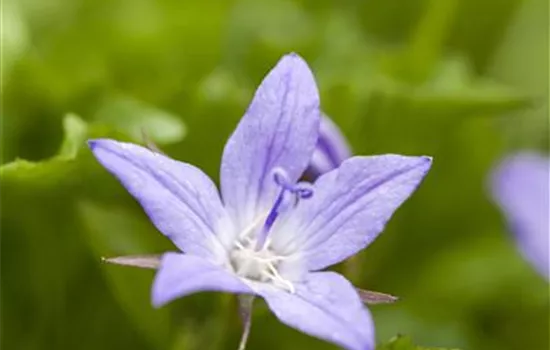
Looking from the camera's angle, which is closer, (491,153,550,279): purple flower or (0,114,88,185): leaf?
(0,114,88,185): leaf

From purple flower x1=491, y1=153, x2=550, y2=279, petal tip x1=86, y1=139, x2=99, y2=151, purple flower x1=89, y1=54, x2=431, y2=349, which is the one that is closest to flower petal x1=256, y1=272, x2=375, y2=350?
purple flower x1=89, y1=54, x2=431, y2=349

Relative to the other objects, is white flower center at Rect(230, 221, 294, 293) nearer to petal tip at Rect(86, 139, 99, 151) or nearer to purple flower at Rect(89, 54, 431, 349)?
purple flower at Rect(89, 54, 431, 349)

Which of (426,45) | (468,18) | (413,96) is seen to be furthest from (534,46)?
(413,96)

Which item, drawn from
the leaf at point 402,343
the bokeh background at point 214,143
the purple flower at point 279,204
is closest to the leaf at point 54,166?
the bokeh background at point 214,143

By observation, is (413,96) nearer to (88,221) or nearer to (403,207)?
(403,207)

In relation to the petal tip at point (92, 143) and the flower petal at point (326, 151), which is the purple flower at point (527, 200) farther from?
the petal tip at point (92, 143)

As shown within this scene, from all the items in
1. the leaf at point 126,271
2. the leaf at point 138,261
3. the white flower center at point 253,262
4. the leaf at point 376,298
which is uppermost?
the leaf at point 138,261

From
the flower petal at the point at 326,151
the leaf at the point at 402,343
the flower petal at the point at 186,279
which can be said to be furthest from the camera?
the flower petal at the point at 326,151
